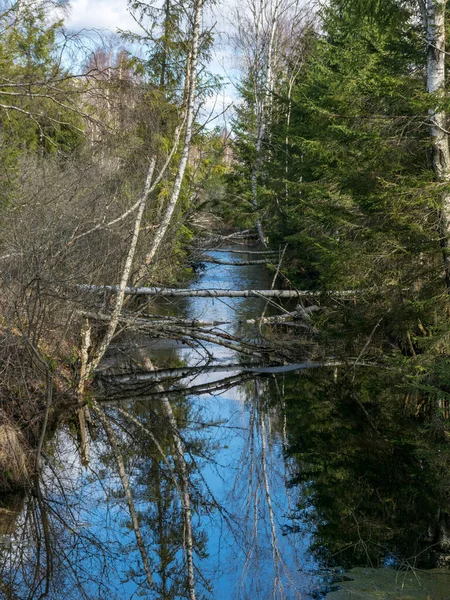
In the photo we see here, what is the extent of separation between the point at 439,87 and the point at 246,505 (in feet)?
18.3

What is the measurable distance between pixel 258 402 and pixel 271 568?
505 centimetres

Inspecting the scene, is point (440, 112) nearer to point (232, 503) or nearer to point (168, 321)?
point (232, 503)

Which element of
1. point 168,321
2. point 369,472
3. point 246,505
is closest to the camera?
point 246,505

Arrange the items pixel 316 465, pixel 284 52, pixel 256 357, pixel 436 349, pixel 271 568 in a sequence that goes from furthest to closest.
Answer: pixel 284 52 → pixel 256 357 → pixel 436 349 → pixel 316 465 → pixel 271 568

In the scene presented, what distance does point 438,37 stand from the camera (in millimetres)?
9500

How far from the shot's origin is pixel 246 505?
7.05 m

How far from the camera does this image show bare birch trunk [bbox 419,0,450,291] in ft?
30.6

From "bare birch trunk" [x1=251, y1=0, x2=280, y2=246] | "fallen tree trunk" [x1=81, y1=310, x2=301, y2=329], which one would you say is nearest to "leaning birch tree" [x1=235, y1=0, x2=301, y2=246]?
"bare birch trunk" [x1=251, y1=0, x2=280, y2=246]

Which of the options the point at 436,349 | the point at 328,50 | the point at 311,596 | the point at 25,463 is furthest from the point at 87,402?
the point at 328,50

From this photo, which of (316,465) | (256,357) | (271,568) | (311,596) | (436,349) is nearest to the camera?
(311,596)

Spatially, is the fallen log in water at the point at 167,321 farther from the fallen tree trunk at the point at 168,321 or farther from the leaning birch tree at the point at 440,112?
the leaning birch tree at the point at 440,112

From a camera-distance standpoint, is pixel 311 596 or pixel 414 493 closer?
pixel 311 596

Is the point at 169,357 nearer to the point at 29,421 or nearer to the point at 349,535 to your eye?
the point at 29,421

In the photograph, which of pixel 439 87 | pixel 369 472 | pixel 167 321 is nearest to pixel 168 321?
pixel 167 321
